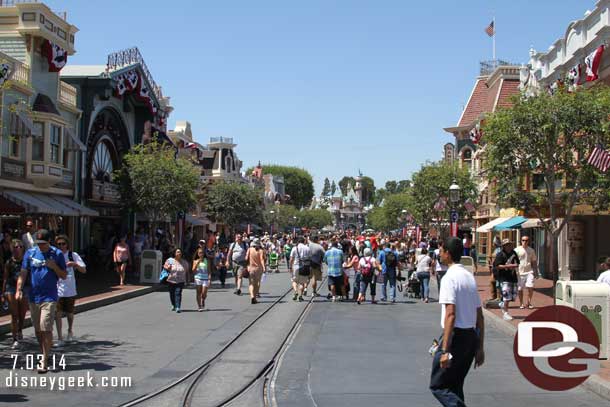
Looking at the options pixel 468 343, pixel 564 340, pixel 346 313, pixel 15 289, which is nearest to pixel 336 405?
pixel 468 343

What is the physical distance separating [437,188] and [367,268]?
2753 cm

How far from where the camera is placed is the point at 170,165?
93.6 feet

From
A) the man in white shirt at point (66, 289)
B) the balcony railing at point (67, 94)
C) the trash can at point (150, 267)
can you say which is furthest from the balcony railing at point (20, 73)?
the man in white shirt at point (66, 289)

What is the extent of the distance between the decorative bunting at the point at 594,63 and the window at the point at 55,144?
18519 mm

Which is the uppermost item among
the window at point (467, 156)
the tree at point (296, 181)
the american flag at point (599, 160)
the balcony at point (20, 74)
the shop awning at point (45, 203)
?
the tree at point (296, 181)

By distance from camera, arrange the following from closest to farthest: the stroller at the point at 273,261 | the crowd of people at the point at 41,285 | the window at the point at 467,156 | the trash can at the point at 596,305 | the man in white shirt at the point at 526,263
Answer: the crowd of people at the point at 41,285 → the trash can at the point at 596,305 → the man in white shirt at the point at 526,263 → the stroller at the point at 273,261 → the window at the point at 467,156

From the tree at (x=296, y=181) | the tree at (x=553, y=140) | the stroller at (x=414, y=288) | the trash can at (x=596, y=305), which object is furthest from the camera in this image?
the tree at (x=296, y=181)

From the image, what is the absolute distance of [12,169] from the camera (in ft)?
78.3

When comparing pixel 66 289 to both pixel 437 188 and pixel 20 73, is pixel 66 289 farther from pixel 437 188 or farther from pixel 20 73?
pixel 437 188

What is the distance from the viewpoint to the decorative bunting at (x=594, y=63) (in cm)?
2344

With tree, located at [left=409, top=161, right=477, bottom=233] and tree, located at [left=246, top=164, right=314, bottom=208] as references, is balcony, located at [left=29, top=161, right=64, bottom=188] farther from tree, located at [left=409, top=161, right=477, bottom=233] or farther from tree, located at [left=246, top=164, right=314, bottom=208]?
tree, located at [left=246, top=164, right=314, bottom=208]

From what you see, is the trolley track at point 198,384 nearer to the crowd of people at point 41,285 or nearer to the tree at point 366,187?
the crowd of people at point 41,285

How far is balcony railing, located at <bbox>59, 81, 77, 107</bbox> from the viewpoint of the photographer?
28.6 metres

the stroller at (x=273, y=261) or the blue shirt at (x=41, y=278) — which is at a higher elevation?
the blue shirt at (x=41, y=278)
